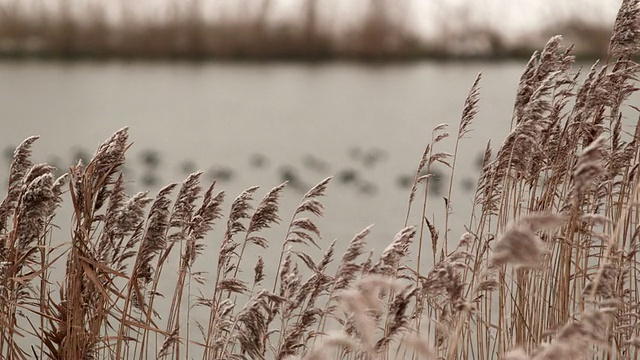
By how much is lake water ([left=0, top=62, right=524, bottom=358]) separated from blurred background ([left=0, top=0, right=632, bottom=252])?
0.19 ft

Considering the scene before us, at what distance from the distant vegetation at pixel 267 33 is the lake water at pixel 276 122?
0.73 meters

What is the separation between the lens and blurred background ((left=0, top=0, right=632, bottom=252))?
17422 mm

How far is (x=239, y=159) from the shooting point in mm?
16609

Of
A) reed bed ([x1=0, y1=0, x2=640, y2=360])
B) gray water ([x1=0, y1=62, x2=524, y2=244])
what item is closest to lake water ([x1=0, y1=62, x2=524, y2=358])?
gray water ([x1=0, y1=62, x2=524, y2=244])

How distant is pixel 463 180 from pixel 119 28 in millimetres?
13687

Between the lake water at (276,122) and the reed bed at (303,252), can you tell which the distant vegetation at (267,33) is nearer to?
the lake water at (276,122)

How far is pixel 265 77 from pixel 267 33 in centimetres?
170

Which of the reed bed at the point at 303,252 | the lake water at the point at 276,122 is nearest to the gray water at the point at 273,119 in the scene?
the lake water at the point at 276,122

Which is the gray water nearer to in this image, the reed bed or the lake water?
the lake water

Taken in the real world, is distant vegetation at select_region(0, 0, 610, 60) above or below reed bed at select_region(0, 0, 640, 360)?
above

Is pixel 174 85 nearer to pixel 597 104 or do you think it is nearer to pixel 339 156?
pixel 339 156

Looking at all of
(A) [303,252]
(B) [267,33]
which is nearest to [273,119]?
(B) [267,33]

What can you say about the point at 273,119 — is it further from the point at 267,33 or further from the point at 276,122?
the point at 267,33

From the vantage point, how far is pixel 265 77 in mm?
25984
